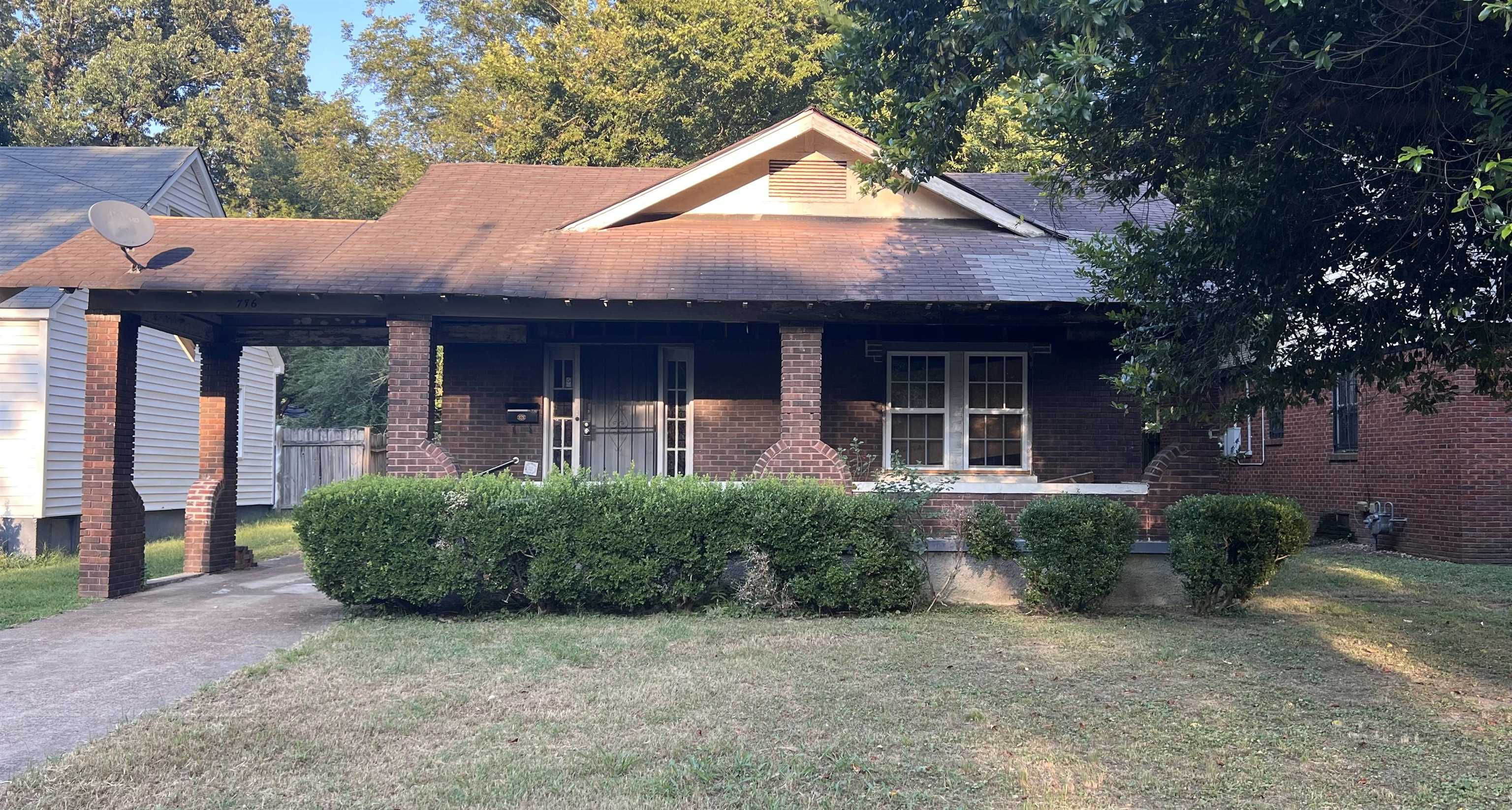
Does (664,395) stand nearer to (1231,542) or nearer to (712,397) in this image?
(712,397)

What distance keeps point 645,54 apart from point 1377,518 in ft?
61.6

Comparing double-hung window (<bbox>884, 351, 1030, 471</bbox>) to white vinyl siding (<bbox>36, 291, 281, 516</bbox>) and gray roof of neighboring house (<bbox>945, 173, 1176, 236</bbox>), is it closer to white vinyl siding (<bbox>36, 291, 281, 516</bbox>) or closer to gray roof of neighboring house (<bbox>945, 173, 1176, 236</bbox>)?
gray roof of neighboring house (<bbox>945, 173, 1176, 236</bbox>)

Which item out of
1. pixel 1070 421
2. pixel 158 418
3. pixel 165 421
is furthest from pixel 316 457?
pixel 1070 421

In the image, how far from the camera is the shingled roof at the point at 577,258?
10633mm

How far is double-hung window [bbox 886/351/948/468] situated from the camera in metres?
13.0

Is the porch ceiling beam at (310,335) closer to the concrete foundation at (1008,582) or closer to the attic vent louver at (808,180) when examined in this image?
the attic vent louver at (808,180)

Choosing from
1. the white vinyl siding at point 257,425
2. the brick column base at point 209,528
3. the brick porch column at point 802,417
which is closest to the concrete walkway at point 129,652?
the brick column base at point 209,528

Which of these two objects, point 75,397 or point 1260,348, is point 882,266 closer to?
point 1260,348

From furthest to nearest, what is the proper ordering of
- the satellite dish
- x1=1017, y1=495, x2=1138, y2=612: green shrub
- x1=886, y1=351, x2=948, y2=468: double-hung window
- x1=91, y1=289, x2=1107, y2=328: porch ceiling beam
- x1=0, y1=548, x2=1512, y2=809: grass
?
x1=886, y1=351, x2=948, y2=468: double-hung window, x1=91, y1=289, x2=1107, y2=328: porch ceiling beam, the satellite dish, x1=1017, y1=495, x2=1138, y2=612: green shrub, x1=0, y1=548, x2=1512, y2=809: grass

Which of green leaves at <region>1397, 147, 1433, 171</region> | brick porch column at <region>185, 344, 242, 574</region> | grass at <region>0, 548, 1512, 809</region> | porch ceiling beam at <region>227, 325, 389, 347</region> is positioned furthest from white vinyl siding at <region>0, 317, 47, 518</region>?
green leaves at <region>1397, 147, 1433, 171</region>

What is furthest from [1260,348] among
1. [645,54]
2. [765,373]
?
[645,54]

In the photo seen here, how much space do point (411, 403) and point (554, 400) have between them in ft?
8.37

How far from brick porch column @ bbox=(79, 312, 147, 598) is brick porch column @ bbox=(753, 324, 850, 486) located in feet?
21.3

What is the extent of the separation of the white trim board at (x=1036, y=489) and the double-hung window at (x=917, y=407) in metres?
1.97
